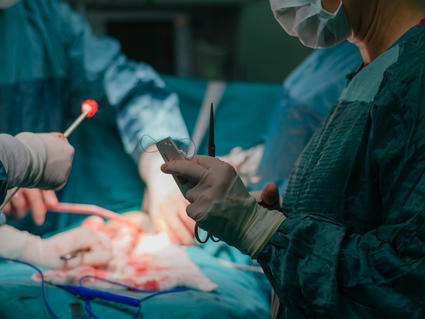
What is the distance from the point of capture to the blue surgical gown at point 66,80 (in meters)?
1.53

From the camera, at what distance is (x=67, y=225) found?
161 cm

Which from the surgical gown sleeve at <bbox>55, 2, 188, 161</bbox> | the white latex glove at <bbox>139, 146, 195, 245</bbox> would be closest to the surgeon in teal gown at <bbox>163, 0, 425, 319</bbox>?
the white latex glove at <bbox>139, 146, 195, 245</bbox>

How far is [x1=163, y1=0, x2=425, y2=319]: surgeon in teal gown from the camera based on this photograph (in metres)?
0.71

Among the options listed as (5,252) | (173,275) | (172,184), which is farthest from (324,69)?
(5,252)

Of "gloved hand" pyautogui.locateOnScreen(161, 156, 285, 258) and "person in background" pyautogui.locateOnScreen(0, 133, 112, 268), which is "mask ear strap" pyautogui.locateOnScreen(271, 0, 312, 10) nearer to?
"gloved hand" pyautogui.locateOnScreen(161, 156, 285, 258)

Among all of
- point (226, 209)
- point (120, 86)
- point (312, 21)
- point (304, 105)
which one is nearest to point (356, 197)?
point (226, 209)

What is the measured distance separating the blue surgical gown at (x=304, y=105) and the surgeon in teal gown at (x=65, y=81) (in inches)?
19.1

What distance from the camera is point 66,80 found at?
1820 mm

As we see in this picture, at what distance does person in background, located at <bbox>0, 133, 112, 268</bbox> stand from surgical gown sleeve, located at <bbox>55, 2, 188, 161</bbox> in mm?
630

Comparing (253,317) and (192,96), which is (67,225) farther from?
(192,96)

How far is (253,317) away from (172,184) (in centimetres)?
69

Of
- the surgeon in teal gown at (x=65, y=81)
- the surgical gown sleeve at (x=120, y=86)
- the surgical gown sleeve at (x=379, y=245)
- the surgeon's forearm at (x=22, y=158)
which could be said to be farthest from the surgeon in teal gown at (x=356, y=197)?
the surgical gown sleeve at (x=120, y=86)

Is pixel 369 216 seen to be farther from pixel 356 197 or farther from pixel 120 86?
pixel 120 86

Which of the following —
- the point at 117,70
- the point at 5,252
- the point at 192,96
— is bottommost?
the point at 5,252
